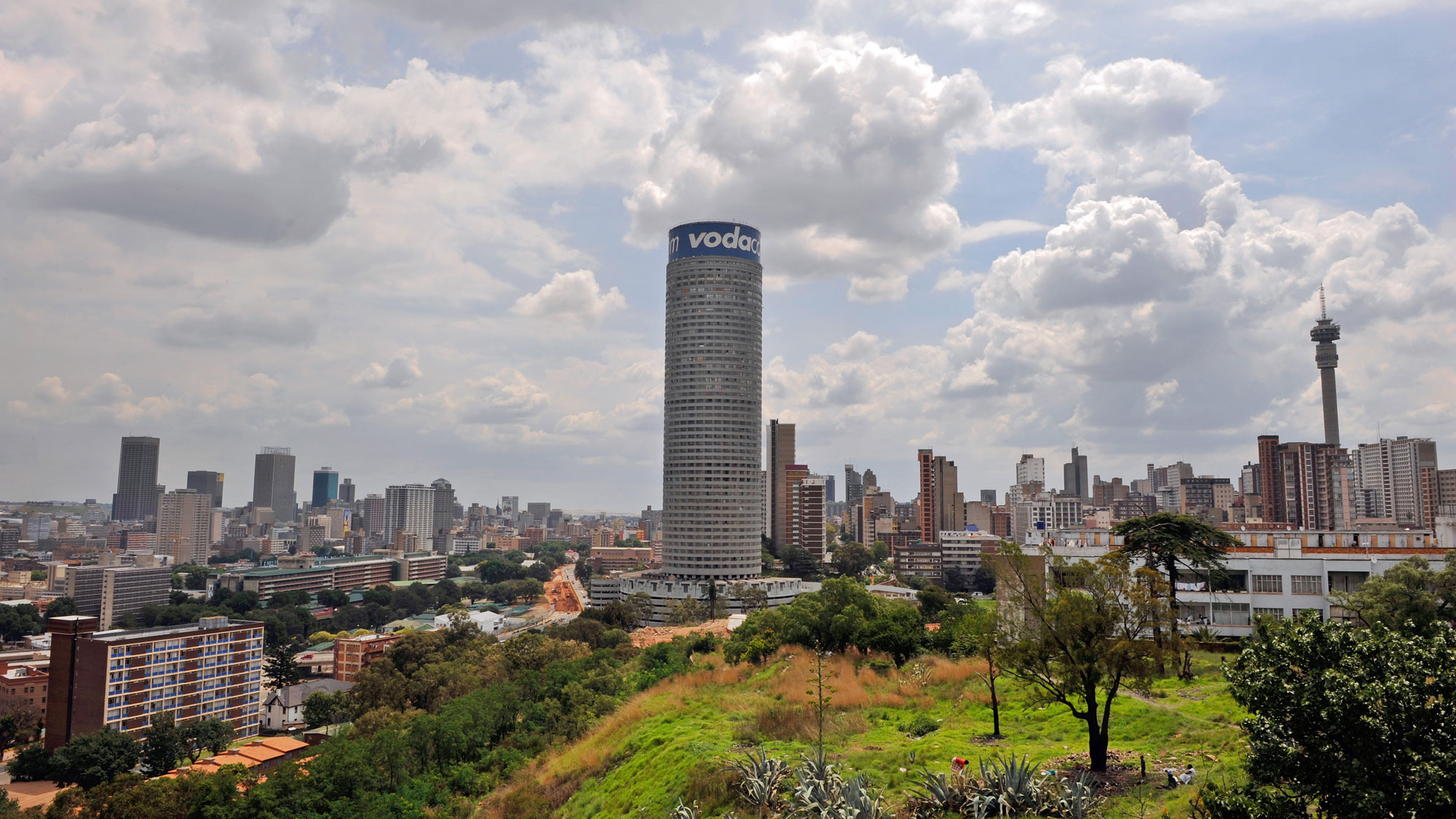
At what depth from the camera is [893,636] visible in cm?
4091

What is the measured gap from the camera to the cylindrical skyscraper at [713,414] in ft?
519

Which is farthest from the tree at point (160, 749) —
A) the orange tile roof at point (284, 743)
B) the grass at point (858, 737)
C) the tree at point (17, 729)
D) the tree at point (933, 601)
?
the tree at point (933, 601)

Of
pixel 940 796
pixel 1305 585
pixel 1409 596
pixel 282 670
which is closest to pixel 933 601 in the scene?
pixel 1305 585

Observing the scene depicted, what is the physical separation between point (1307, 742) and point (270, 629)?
149969 millimetres

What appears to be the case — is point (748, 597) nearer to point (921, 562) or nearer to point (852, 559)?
point (852, 559)

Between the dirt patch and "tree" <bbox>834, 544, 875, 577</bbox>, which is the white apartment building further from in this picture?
"tree" <bbox>834, 544, 875, 577</bbox>

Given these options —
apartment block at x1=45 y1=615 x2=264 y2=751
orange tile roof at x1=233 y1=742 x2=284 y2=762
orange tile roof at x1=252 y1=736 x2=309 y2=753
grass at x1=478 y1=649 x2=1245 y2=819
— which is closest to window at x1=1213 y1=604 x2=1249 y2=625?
grass at x1=478 y1=649 x2=1245 y2=819

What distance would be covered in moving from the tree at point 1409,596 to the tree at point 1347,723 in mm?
24738

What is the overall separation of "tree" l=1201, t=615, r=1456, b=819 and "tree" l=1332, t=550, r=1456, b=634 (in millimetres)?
24738

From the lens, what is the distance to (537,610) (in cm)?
17250

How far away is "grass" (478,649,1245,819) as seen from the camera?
19.9m

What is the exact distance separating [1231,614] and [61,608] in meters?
183

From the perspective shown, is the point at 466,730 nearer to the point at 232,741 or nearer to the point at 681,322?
the point at 232,741

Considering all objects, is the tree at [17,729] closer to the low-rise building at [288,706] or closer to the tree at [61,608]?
the low-rise building at [288,706]
